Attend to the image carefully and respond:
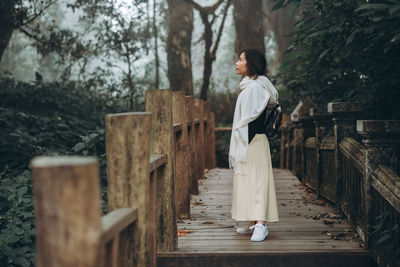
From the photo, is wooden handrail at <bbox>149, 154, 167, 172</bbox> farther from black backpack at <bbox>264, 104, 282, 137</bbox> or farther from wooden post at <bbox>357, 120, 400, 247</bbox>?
wooden post at <bbox>357, 120, 400, 247</bbox>

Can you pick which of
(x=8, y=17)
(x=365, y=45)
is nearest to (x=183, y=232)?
(x=365, y=45)

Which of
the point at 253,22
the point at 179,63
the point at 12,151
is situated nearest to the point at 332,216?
the point at 12,151

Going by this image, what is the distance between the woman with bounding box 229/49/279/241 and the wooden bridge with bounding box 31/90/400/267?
271 millimetres

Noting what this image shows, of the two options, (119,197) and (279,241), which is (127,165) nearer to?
(119,197)

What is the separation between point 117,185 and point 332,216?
3.59 metres

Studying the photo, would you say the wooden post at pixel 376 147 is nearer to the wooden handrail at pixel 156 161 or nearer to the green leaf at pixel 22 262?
the wooden handrail at pixel 156 161

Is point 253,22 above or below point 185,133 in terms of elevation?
above

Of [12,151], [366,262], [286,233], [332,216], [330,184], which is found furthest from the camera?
[12,151]

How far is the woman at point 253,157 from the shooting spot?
4.82 meters

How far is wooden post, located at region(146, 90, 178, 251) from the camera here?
4.27m

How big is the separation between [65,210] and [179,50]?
1086 centimetres

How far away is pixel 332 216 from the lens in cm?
563

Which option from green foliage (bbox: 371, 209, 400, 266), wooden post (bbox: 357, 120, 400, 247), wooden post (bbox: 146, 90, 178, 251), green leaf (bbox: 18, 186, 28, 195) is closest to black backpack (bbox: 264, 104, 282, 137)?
wooden post (bbox: 357, 120, 400, 247)

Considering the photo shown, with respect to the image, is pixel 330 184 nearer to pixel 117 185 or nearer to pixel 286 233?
pixel 286 233
